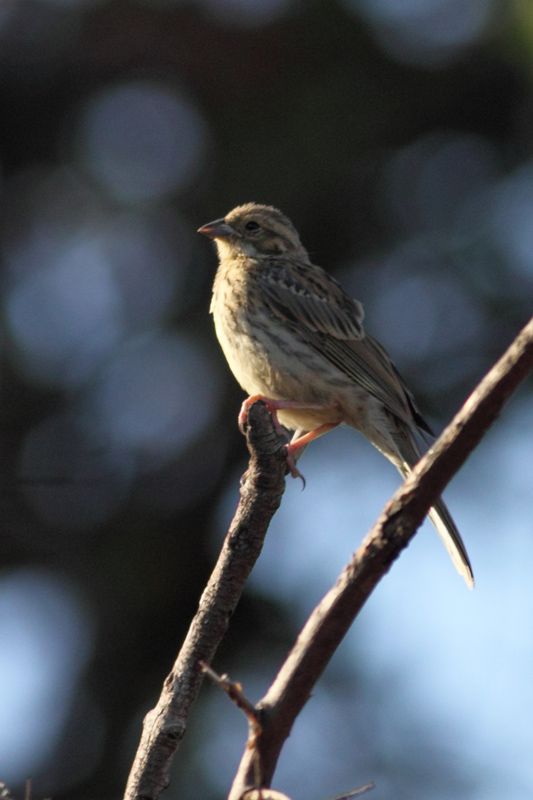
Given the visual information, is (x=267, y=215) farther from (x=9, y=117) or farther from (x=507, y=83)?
(x=9, y=117)

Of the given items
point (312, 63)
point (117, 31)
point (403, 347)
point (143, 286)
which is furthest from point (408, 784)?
point (117, 31)

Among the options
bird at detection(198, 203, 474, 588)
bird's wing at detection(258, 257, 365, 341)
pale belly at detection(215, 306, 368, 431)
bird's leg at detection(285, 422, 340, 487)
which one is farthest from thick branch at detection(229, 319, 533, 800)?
bird's wing at detection(258, 257, 365, 341)

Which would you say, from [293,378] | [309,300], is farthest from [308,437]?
[309,300]

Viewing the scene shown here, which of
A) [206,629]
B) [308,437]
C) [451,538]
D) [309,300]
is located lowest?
[451,538]

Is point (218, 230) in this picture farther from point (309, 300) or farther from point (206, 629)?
point (206, 629)

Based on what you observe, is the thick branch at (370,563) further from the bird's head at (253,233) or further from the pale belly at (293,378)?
the bird's head at (253,233)
